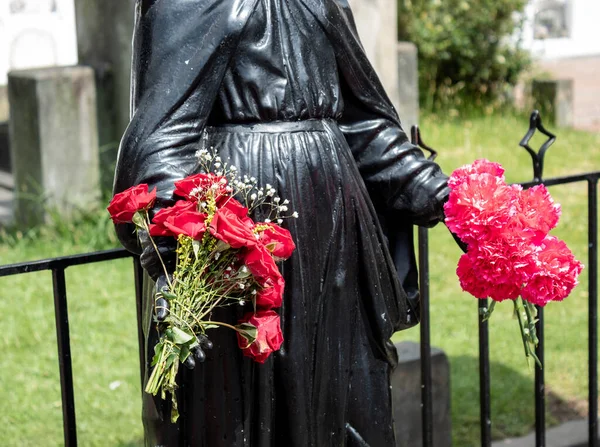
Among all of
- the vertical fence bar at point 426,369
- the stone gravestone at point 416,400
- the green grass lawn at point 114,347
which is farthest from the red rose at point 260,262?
the green grass lawn at point 114,347

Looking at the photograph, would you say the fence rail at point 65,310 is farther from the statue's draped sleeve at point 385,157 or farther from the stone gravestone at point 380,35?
the stone gravestone at point 380,35

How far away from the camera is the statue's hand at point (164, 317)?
2.12 meters

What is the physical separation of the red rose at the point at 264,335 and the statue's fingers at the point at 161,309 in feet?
0.59

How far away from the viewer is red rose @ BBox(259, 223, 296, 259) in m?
2.14

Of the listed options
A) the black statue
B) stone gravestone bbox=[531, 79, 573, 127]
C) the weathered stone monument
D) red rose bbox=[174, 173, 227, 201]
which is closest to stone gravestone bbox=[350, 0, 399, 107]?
the weathered stone monument

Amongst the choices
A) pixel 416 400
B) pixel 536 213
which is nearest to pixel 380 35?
pixel 416 400

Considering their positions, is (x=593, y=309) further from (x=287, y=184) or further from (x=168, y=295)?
(x=168, y=295)

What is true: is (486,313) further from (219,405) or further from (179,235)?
(179,235)

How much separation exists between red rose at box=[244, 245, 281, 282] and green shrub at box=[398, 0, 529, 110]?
1005 cm

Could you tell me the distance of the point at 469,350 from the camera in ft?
17.6

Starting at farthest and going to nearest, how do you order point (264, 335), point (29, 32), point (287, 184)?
point (29, 32) → point (287, 184) → point (264, 335)

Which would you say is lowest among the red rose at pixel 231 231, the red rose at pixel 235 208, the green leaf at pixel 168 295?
the green leaf at pixel 168 295

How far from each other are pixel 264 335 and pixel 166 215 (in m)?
0.32

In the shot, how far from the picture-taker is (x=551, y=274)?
236cm
